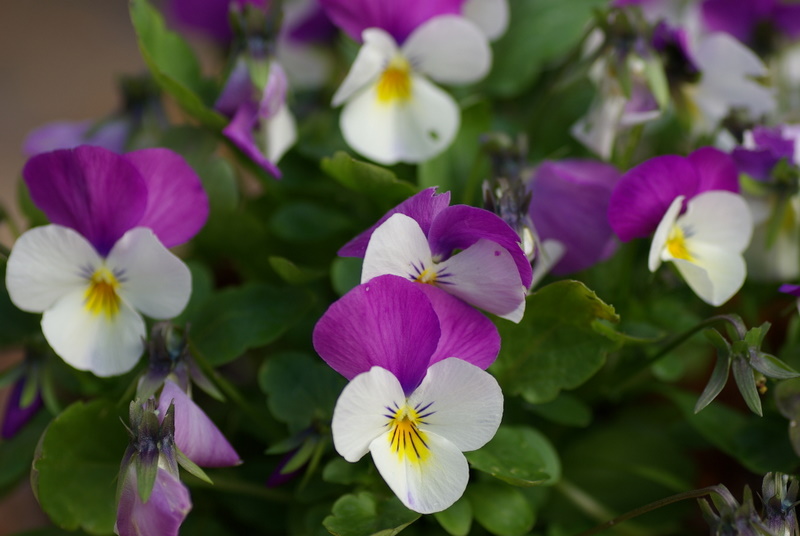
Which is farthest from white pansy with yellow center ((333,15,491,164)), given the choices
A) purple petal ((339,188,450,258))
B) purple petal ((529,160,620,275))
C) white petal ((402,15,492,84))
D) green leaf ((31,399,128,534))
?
green leaf ((31,399,128,534))

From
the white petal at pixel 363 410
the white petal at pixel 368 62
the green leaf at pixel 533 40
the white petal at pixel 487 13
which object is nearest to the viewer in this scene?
the white petal at pixel 363 410

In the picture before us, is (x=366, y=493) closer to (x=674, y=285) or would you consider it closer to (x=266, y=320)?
(x=266, y=320)

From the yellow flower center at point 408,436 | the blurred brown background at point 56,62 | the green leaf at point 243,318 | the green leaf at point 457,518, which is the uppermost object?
the yellow flower center at point 408,436

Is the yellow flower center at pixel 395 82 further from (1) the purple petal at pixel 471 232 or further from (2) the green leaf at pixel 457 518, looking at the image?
(2) the green leaf at pixel 457 518

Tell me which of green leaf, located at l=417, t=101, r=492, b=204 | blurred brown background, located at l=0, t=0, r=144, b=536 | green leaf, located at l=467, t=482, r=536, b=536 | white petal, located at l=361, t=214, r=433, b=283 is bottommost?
blurred brown background, located at l=0, t=0, r=144, b=536

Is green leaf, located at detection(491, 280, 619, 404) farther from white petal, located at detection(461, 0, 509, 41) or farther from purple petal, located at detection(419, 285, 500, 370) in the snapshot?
white petal, located at detection(461, 0, 509, 41)

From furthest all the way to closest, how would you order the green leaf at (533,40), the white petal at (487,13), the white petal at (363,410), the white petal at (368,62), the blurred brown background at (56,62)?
the blurred brown background at (56,62), the green leaf at (533,40), the white petal at (487,13), the white petal at (368,62), the white petal at (363,410)

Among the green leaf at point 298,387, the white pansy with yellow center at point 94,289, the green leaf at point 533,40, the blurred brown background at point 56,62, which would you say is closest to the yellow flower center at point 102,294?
the white pansy with yellow center at point 94,289
